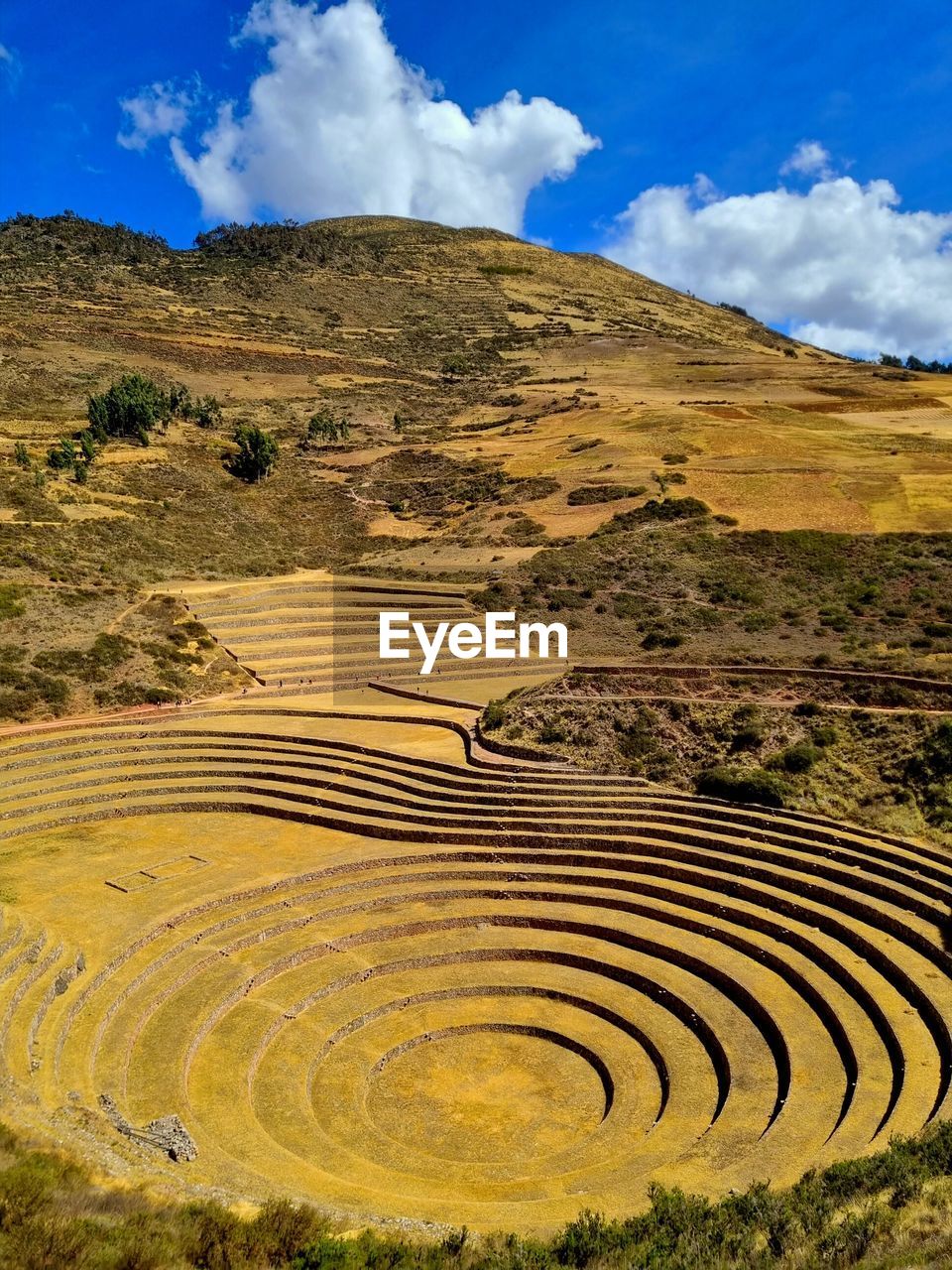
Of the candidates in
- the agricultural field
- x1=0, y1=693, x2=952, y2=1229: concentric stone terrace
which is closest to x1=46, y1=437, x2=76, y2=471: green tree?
the agricultural field

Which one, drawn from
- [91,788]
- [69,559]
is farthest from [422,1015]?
[69,559]

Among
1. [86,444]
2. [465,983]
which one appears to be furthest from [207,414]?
[465,983]

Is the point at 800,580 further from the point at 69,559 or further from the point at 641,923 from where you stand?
the point at 69,559

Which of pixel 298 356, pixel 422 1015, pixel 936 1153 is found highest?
pixel 298 356

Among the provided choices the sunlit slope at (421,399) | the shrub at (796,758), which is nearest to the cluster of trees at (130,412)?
the sunlit slope at (421,399)

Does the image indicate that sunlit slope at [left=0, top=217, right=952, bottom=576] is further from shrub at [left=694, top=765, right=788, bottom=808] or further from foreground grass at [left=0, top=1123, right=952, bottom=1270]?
foreground grass at [left=0, top=1123, right=952, bottom=1270]

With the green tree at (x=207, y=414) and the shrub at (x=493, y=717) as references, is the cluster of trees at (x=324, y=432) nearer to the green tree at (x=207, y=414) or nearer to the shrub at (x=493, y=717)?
the green tree at (x=207, y=414)

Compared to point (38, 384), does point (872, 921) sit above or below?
below

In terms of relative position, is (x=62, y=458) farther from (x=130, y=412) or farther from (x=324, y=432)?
(x=324, y=432)
